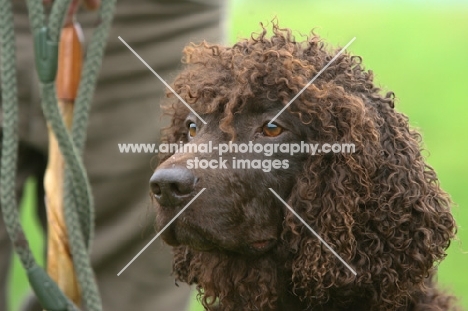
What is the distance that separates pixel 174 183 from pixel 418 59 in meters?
13.0

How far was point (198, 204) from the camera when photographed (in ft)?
10.2

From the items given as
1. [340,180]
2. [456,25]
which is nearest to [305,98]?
[340,180]

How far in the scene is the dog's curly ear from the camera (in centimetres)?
326

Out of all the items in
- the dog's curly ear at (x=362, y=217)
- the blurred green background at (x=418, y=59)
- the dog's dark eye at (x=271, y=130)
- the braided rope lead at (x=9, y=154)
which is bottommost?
the blurred green background at (x=418, y=59)

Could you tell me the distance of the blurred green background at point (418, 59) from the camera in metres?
8.91

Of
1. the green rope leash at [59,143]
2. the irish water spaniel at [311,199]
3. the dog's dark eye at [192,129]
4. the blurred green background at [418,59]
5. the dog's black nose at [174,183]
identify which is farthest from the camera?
the blurred green background at [418,59]

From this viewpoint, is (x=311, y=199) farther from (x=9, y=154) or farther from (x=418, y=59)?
(x=418, y=59)

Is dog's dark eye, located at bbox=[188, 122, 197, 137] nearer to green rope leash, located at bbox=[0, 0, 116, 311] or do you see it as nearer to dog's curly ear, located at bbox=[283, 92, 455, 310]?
dog's curly ear, located at bbox=[283, 92, 455, 310]

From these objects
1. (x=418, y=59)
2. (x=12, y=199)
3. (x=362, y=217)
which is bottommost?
(x=418, y=59)

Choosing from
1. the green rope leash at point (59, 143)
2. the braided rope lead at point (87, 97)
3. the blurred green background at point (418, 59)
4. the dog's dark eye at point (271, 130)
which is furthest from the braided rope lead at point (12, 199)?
the blurred green background at point (418, 59)

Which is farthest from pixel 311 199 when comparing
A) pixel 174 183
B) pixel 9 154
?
pixel 9 154

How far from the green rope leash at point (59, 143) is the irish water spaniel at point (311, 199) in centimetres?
84

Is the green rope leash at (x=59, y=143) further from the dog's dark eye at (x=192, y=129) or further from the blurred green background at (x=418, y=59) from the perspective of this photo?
the blurred green background at (x=418, y=59)

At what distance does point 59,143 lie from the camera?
2.24 meters
